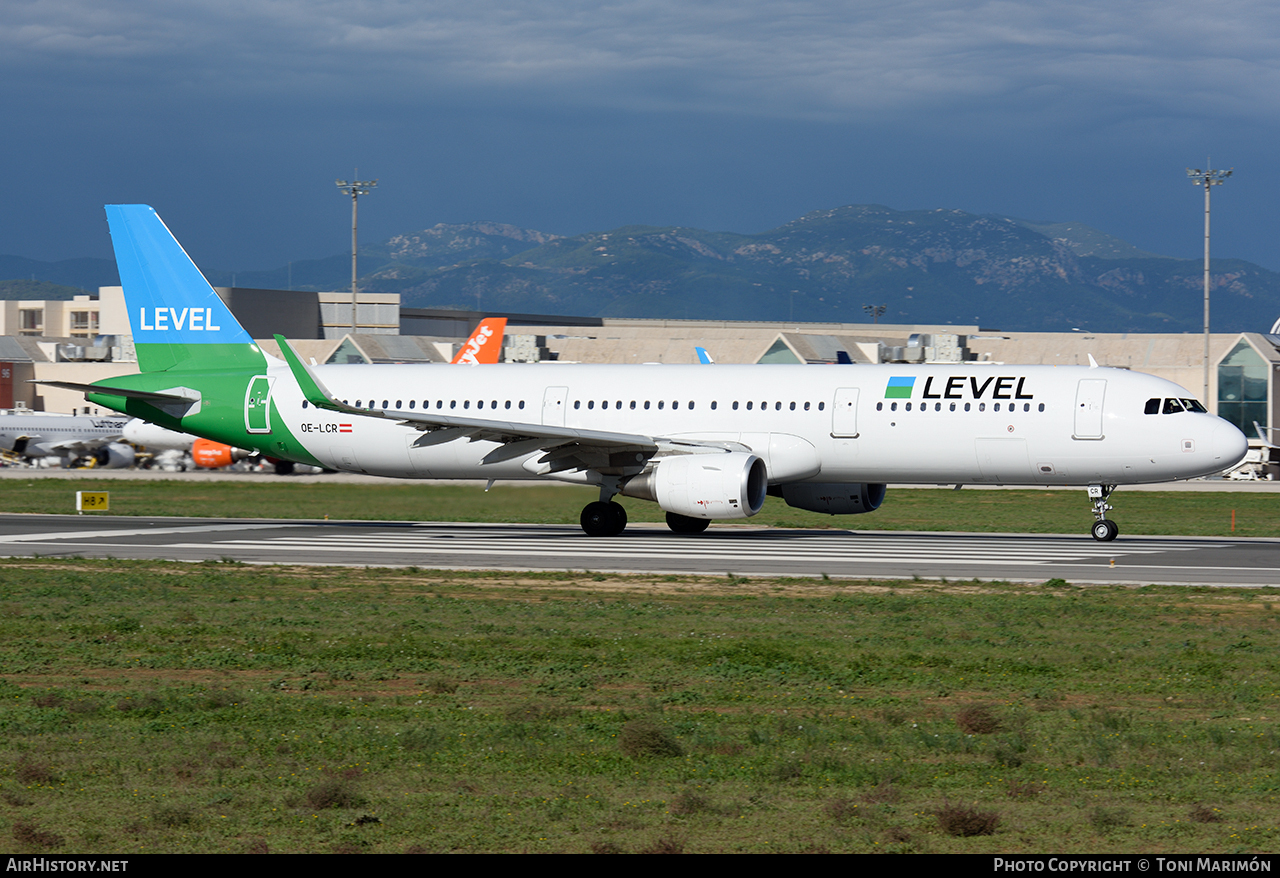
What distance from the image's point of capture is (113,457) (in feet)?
275

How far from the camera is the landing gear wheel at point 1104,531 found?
105 feet

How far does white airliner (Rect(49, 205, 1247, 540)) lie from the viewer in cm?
3078

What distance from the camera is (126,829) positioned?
8844 millimetres

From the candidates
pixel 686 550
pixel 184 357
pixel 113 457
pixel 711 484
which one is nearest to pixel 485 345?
pixel 113 457

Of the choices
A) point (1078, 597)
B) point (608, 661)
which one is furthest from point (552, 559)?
point (608, 661)

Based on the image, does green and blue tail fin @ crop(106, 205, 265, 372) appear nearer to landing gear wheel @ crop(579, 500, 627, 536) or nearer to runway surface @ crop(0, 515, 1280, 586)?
runway surface @ crop(0, 515, 1280, 586)

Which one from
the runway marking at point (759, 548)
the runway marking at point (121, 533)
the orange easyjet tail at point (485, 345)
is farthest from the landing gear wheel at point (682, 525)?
the orange easyjet tail at point (485, 345)

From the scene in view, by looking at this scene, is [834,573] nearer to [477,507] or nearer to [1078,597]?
[1078,597]

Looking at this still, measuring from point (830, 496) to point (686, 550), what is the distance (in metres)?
5.38

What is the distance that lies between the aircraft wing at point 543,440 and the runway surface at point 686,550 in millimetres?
1880

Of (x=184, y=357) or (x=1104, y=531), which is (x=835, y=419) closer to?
(x=1104, y=531)

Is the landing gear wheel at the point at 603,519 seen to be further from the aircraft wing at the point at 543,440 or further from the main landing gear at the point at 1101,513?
the main landing gear at the point at 1101,513

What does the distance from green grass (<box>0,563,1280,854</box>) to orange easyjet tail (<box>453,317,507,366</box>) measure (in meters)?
45.7

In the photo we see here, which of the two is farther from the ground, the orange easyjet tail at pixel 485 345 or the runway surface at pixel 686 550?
the orange easyjet tail at pixel 485 345
